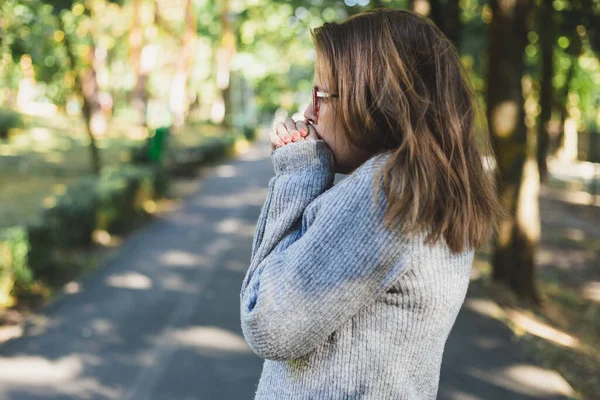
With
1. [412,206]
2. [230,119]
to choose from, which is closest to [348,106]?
[412,206]

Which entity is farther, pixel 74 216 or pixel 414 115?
pixel 74 216

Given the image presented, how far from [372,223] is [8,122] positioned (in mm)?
24218

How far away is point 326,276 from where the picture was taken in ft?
4.43

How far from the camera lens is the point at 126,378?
222 inches

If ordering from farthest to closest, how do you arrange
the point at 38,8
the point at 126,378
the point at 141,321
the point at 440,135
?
the point at 38,8 < the point at 141,321 < the point at 126,378 < the point at 440,135

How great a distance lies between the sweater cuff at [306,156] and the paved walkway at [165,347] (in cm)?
389

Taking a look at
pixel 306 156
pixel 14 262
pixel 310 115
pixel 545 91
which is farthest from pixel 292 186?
pixel 545 91

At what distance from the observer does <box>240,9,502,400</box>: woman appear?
135 centimetres

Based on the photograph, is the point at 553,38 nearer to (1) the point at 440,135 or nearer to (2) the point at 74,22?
(2) the point at 74,22

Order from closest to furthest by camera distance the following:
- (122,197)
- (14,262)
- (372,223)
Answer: (372,223) → (14,262) → (122,197)

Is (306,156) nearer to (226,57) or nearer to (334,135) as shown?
(334,135)

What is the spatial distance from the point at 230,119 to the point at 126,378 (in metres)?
36.1

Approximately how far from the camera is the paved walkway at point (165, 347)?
540 centimetres

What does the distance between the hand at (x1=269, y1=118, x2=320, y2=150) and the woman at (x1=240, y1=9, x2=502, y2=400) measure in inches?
0.7
